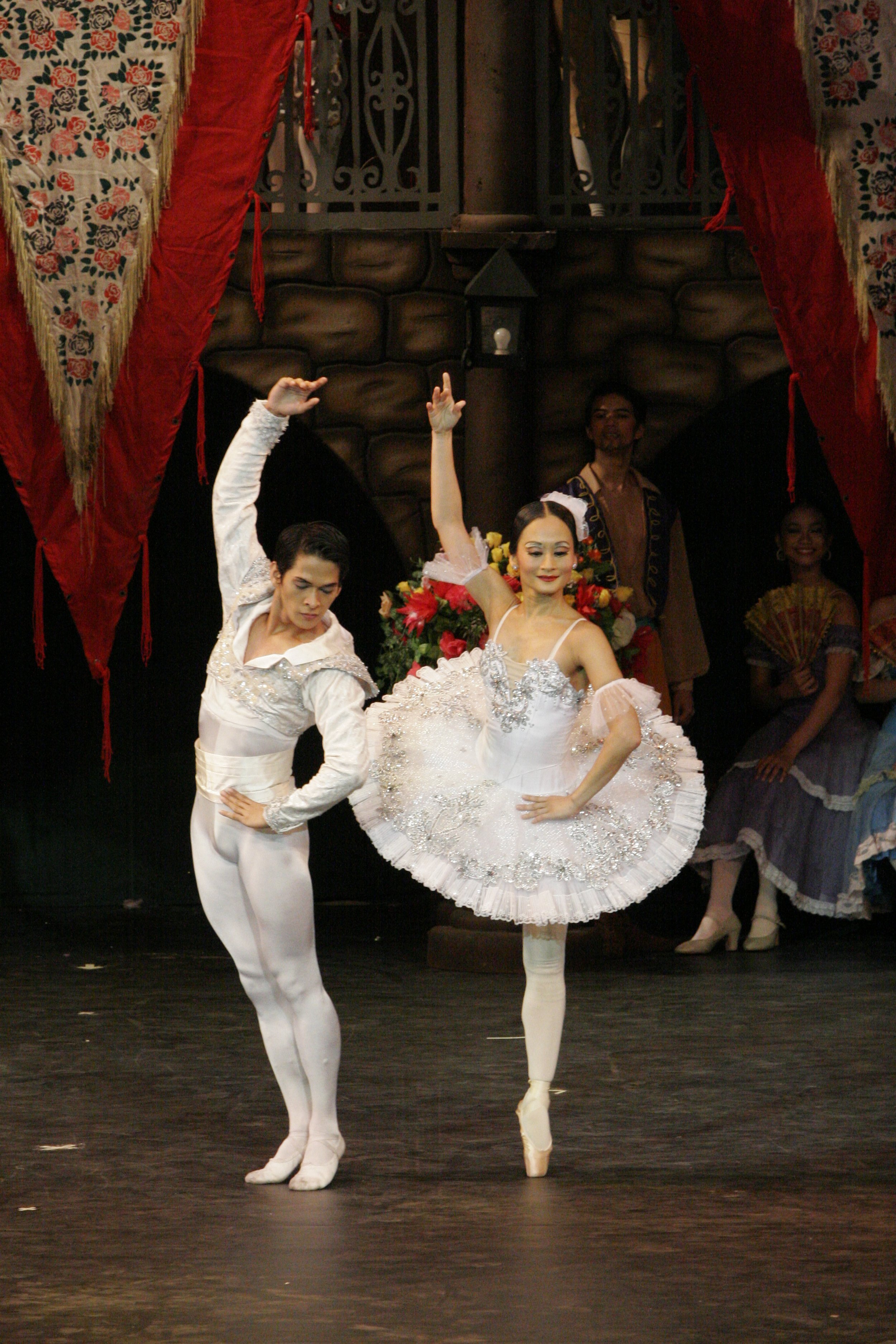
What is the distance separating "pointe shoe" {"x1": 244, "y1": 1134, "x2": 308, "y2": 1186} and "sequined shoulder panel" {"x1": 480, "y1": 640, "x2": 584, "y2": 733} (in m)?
1.04

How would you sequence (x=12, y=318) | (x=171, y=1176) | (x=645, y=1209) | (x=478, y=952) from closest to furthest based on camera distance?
(x=645, y=1209)
(x=171, y=1176)
(x=12, y=318)
(x=478, y=952)

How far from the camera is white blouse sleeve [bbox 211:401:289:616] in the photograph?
475 centimetres

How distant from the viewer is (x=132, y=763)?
8320mm

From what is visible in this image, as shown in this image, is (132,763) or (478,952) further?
(132,763)

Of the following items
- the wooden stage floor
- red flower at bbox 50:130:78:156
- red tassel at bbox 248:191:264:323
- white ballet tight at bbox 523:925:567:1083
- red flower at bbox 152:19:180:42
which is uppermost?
red flower at bbox 152:19:180:42

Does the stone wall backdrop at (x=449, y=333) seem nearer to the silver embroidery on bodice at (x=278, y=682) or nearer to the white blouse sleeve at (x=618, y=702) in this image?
the white blouse sleeve at (x=618, y=702)

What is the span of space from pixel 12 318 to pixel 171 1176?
2.67m

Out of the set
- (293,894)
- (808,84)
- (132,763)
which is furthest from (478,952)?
(808,84)

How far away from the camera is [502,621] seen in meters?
4.95

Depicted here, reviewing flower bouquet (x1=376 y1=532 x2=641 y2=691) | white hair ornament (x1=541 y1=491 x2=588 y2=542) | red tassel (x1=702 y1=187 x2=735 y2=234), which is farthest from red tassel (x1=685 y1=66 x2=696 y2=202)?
white hair ornament (x1=541 y1=491 x2=588 y2=542)

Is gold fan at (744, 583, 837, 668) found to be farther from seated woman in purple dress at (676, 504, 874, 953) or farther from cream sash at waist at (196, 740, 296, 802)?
cream sash at waist at (196, 740, 296, 802)

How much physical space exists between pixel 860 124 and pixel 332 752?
2.89 meters

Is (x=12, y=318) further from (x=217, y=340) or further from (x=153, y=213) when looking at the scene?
(x=217, y=340)

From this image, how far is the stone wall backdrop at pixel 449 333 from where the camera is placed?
7914 mm
